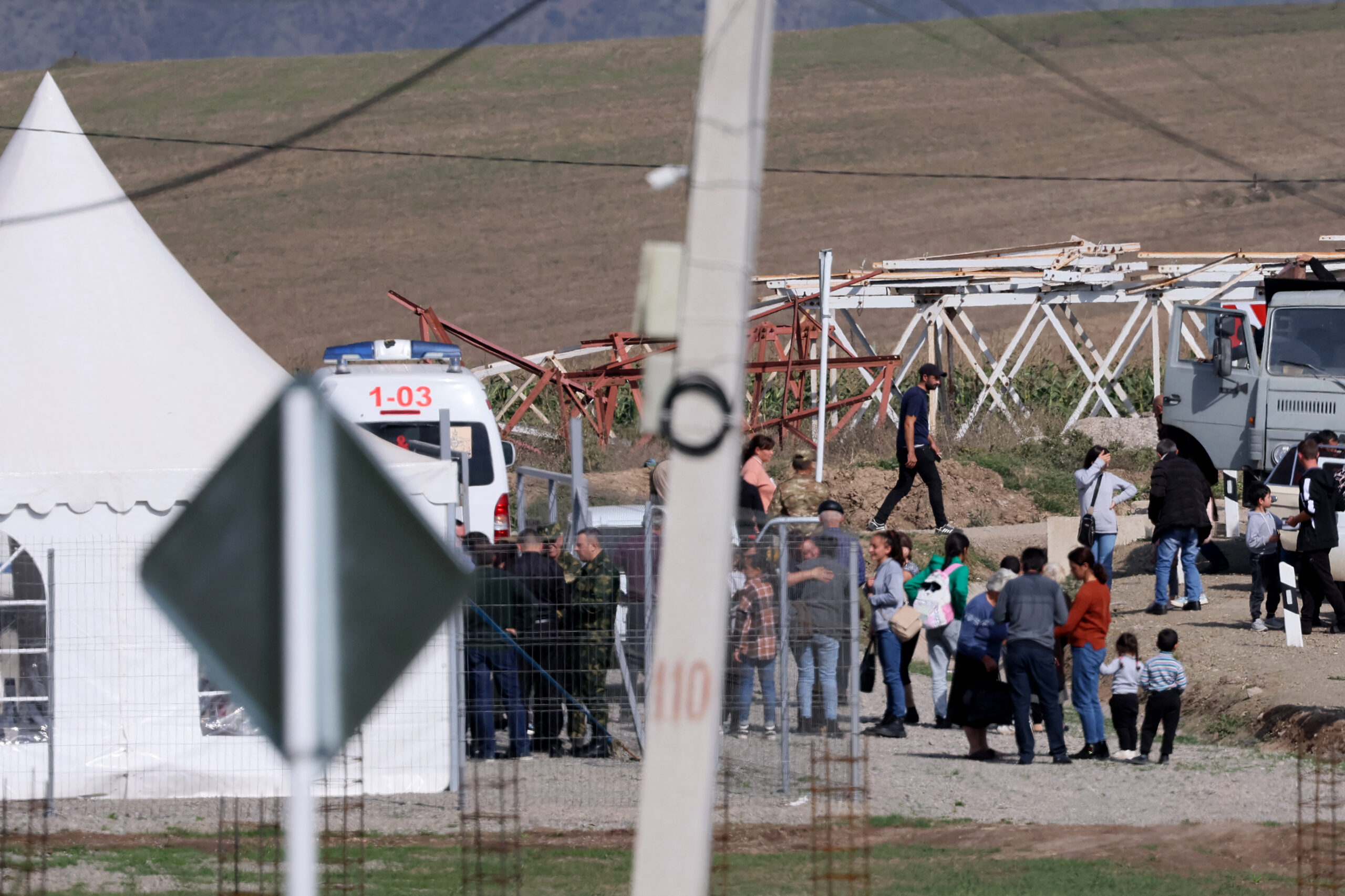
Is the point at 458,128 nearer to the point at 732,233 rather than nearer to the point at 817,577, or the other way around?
the point at 817,577

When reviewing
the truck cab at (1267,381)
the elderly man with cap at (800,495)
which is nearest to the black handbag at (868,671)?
the elderly man with cap at (800,495)

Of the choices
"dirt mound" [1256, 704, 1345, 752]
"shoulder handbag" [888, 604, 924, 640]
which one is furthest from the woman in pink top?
"dirt mound" [1256, 704, 1345, 752]

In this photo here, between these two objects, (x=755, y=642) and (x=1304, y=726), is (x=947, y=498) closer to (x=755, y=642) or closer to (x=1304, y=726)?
(x=1304, y=726)

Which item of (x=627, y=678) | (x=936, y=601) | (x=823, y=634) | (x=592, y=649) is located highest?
(x=936, y=601)

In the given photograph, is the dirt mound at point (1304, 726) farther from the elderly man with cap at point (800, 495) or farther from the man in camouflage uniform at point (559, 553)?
the man in camouflage uniform at point (559, 553)

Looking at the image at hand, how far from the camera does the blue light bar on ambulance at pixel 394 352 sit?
17.2 meters

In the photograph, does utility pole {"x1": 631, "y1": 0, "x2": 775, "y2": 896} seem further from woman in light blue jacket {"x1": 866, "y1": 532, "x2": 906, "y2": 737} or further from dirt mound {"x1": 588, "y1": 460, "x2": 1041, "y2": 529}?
dirt mound {"x1": 588, "y1": 460, "x2": 1041, "y2": 529}

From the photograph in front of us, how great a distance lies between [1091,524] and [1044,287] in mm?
11598

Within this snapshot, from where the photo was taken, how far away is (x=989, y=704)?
11.9m

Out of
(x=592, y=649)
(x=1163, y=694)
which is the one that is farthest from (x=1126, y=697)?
(x=592, y=649)

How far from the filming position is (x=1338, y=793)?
444 inches

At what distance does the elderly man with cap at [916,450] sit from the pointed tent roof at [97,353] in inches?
362

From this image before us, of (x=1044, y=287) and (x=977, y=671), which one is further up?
(x=1044, y=287)

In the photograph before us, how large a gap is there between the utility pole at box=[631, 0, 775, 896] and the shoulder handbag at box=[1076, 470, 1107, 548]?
1243 cm
